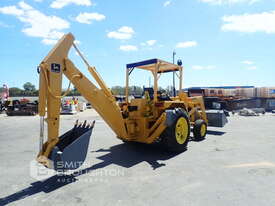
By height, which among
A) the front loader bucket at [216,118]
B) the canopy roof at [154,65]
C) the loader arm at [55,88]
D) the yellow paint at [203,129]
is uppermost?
the canopy roof at [154,65]

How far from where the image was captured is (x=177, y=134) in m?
5.88

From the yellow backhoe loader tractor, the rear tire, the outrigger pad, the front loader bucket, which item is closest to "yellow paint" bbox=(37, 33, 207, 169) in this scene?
the yellow backhoe loader tractor

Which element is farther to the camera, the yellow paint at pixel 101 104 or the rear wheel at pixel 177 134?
the rear wheel at pixel 177 134

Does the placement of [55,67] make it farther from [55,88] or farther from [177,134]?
[177,134]

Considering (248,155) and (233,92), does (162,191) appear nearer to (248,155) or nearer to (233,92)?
(248,155)

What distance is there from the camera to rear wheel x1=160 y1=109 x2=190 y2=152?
5570mm

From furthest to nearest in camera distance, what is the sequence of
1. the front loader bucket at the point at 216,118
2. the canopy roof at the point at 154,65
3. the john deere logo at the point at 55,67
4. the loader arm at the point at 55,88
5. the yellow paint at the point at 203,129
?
the front loader bucket at the point at 216,118 → the yellow paint at the point at 203,129 → the canopy roof at the point at 154,65 → the john deere logo at the point at 55,67 → the loader arm at the point at 55,88

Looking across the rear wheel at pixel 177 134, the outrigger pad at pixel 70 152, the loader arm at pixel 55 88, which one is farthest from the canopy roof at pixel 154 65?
the outrigger pad at pixel 70 152

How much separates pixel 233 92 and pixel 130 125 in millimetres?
20582

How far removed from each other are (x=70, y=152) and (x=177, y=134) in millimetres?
3151

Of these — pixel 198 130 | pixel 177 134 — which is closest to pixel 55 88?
pixel 177 134

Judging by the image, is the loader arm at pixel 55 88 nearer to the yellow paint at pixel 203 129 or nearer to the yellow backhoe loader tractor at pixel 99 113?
the yellow backhoe loader tractor at pixel 99 113

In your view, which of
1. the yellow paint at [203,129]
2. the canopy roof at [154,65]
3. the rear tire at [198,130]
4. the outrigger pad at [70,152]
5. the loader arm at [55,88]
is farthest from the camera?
the yellow paint at [203,129]

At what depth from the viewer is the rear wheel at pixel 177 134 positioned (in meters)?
5.57
